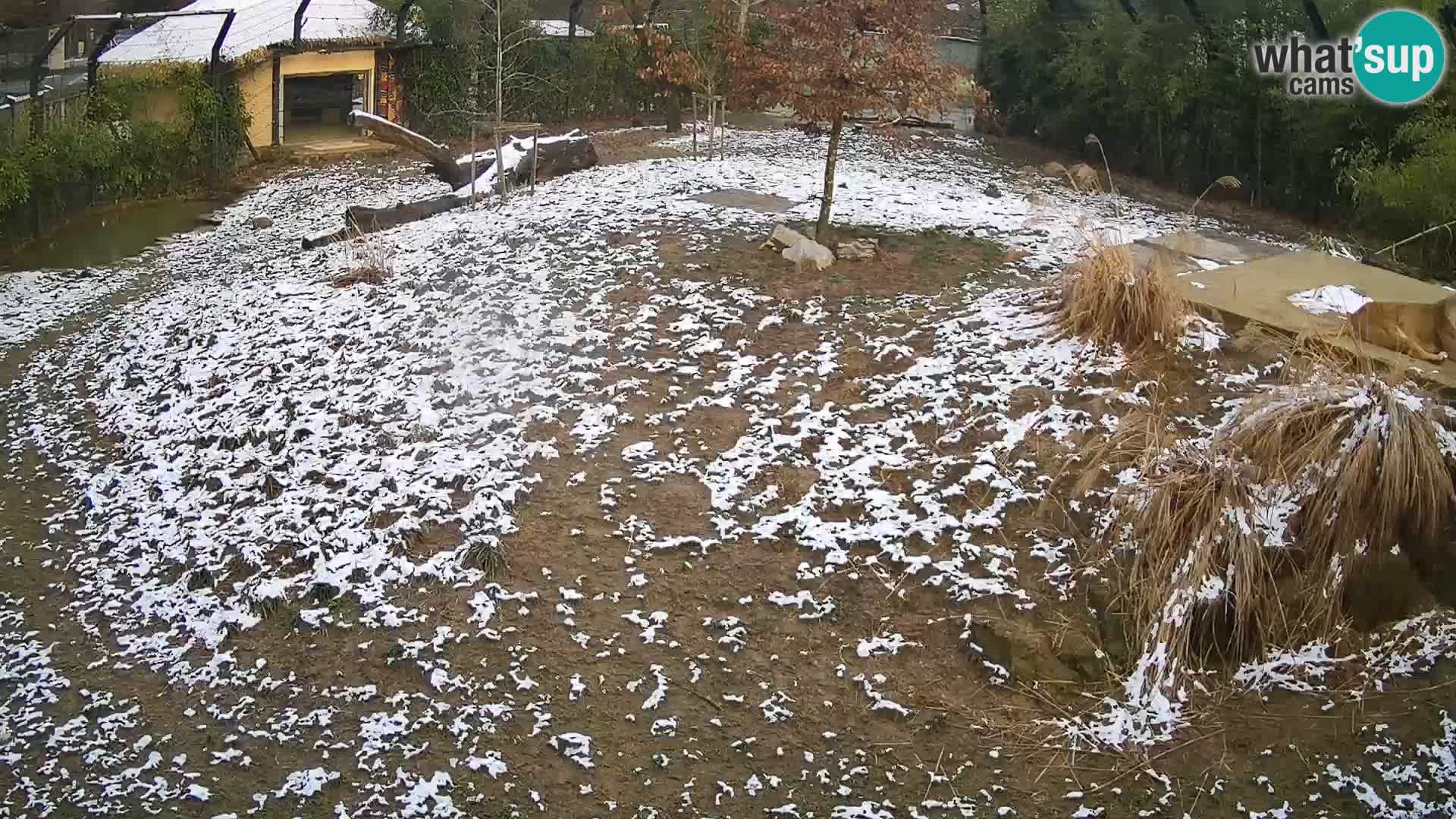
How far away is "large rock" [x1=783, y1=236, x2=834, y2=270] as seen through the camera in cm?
736

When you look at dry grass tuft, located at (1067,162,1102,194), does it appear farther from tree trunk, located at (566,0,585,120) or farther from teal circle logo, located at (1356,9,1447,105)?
tree trunk, located at (566,0,585,120)

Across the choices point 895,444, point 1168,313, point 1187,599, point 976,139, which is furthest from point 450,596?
point 976,139

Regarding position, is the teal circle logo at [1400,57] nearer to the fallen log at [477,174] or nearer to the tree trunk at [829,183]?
the tree trunk at [829,183]

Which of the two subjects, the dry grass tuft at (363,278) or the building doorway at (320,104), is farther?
the building doorway at (320,104)

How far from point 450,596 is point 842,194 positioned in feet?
Answer: 21.2

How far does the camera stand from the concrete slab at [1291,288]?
17.9 feet

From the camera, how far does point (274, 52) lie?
14.6 m

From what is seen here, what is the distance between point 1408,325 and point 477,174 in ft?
26.1

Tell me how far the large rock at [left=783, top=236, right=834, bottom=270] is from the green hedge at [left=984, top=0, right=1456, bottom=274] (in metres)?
3.83

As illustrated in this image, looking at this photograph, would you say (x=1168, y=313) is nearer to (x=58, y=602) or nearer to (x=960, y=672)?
(x=960, y=672)

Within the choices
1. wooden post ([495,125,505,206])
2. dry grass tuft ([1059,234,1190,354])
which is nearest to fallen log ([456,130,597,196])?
wooden post ([495,125,505,206])

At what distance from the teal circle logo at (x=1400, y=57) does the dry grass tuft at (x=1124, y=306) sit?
15.2ft

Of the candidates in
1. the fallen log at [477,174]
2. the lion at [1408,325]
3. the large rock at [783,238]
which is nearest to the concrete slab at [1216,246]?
the lion at [1408,325]

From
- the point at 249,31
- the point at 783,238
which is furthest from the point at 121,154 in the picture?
the point at 783,238
